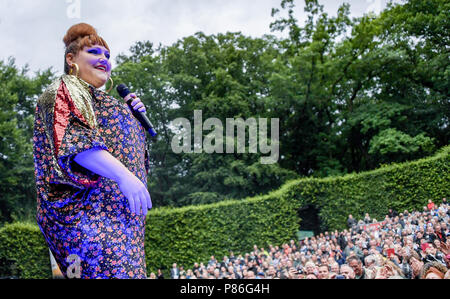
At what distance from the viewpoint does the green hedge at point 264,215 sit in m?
12.8

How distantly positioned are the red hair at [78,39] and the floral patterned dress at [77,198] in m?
0.24

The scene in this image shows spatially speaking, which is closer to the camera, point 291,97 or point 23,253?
point 23,253

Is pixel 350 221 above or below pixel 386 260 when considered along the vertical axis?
below

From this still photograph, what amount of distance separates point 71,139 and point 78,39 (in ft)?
2.04

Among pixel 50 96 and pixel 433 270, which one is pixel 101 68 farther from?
pixel 433 270

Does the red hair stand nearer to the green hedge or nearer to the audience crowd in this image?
the audience crowd

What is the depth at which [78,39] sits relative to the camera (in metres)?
1.75

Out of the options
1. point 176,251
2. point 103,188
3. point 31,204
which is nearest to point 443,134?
point 176,251

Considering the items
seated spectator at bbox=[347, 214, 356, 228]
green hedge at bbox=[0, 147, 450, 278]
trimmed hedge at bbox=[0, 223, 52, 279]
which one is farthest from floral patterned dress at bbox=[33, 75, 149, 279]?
seated spectator at bbox=[347, 214, 356, 228]

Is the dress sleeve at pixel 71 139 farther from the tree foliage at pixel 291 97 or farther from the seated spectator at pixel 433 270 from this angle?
the tree foliage at pixel 291 97

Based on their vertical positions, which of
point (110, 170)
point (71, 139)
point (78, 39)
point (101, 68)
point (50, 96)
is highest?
point (78, 39)

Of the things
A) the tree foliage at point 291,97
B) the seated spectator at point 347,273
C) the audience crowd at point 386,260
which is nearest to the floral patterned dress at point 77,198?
the audience crowd at point 386,260

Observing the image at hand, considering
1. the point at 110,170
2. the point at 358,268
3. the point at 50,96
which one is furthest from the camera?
the point at 358,268

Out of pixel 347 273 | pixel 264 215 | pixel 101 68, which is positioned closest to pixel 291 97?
pixel 264 215
